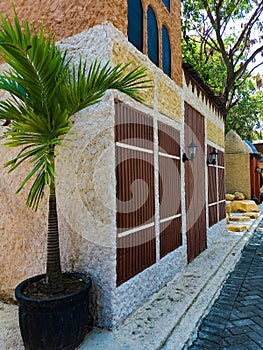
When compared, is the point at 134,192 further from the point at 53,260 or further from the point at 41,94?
the point at 41,94

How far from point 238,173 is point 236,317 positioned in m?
12.0

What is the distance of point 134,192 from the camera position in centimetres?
363

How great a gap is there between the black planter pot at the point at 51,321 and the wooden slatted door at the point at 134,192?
68 centimetres

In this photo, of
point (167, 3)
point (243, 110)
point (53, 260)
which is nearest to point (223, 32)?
point (243, 110)

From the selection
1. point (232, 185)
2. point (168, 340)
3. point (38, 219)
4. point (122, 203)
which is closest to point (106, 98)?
point (122, 203)

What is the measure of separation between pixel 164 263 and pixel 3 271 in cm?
220

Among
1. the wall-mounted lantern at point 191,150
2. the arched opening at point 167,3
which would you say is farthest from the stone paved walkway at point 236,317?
the arched opening at point 167,3

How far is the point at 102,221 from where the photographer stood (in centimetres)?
310

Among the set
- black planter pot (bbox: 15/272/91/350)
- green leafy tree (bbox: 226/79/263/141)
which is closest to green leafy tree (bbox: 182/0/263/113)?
green leafy tree (bbox: 226/79/263/141)

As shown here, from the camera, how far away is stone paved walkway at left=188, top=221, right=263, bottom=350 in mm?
2975

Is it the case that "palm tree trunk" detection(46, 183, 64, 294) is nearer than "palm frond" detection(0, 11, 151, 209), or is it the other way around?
"palm frond" detection(0, 11, 151, 209)

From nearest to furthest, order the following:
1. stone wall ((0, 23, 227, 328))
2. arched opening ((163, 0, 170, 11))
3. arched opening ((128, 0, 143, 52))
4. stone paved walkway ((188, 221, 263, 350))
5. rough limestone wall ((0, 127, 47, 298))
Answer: stone paved walkway ((188, 221, 263, 350))
stone wall ((0, 23, 227, 328))
rough limestone wall ((0, 127, 47, 298))
arched opening ((128, 0, 143, 52))
arched opening ((163, 0, 170, 11))

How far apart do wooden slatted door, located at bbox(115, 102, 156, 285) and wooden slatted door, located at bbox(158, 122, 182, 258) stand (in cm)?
34

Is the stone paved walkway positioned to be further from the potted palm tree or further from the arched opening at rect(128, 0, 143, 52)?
the arched opening at rect(128, 0, 143, 52)
